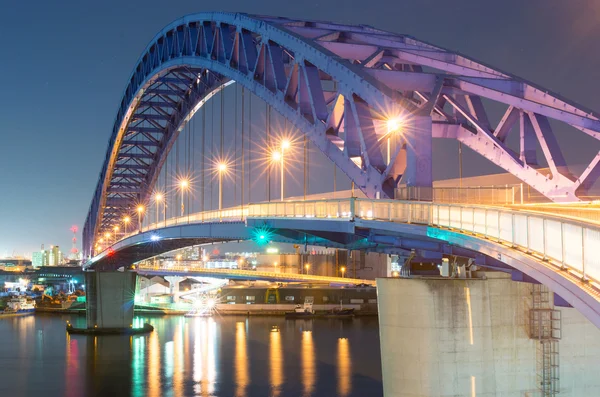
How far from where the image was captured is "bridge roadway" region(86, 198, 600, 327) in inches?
577

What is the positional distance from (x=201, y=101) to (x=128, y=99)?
36.2 ft

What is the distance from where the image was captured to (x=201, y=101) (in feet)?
219

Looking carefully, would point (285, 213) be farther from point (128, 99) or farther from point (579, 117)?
point (128, 99)

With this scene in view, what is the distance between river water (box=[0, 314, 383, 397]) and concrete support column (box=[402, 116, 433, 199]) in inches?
823

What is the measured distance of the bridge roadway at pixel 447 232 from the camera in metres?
14.6

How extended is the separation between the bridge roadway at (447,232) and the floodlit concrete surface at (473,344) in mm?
1529

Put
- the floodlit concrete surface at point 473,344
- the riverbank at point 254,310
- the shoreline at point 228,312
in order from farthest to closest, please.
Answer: the riverbank at point 254,310 → the shoreline at point 228,312 → the floodlit concrete surface at point 473,344

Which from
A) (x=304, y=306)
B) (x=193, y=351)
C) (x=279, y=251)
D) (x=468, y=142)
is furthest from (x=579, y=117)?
(x=279, y=251)

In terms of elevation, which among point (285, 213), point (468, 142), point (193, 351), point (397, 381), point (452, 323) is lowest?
point (193, 351)

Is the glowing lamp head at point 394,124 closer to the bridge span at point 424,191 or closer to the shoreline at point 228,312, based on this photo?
the bridge span at point 424,191

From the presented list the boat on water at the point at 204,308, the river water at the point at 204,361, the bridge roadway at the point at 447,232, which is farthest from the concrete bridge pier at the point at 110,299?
the bridge roadway at the point at 447,232

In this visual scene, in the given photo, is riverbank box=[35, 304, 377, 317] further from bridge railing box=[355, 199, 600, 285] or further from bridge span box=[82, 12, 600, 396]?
bridge railing box=[355, 199, 600, 285]

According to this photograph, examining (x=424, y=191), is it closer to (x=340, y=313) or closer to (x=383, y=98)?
(x=383, y=98)

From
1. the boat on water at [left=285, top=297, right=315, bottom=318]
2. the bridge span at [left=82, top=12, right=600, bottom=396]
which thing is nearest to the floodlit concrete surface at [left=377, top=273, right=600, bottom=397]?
the bridge span at [left=82, top=12, right=600, bottom=396]
